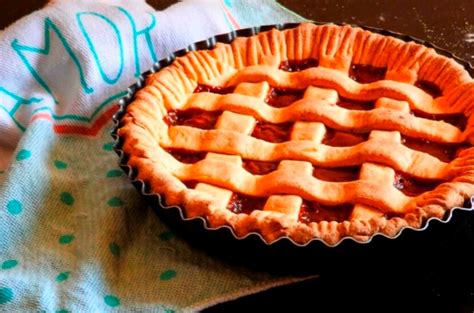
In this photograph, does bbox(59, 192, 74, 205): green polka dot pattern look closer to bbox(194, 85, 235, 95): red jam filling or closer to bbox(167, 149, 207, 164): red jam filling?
bbox(167, 149, 207, 164): red jam filling

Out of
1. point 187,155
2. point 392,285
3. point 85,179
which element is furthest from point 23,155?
point 392,285

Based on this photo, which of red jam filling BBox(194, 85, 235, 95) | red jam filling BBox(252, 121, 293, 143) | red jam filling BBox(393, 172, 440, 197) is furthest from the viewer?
red jam filling BBox(194, 85, 235, 95)

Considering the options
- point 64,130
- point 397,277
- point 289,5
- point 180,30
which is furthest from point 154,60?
point 397,277

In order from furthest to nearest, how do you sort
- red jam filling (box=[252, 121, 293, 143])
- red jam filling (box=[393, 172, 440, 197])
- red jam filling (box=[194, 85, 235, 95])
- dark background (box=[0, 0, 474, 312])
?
1. red jam filling (box=[194, 85, 235, 95])
2. red jam filling (box=[252, 121, 293, 143])
3. red jam filling (box=[393, 172, 440, 197])
4. dark background (box=[0, 0, 474, 312])

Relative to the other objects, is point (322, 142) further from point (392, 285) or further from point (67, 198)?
point (67, 198)

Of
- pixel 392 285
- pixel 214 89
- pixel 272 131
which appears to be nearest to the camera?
pixel 392 285

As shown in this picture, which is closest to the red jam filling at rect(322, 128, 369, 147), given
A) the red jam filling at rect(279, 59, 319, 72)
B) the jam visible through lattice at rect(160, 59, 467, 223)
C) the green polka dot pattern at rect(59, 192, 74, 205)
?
the jam visible through lattice at rect(160, 59, 467, 223)

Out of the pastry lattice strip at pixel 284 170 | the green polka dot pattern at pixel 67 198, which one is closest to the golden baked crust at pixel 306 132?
the pastry lattice strip at pixel 284 170
